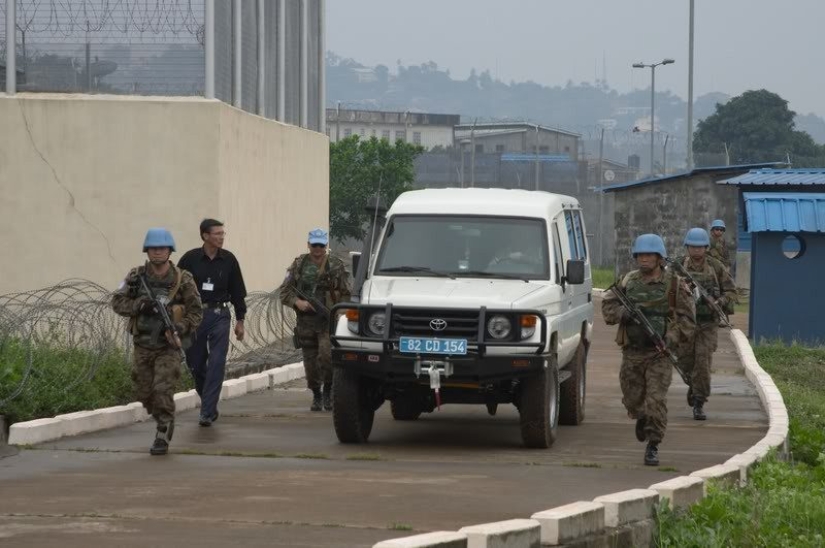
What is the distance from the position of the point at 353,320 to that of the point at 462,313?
2.98 ft

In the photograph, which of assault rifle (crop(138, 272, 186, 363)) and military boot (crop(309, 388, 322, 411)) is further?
military boot (crop(309, 388, 322, 411))

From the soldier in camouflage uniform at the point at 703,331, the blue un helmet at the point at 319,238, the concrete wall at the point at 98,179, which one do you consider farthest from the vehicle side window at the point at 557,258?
Result: the concrete wall at the point at 98,179

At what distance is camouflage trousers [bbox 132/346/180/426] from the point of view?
1295 centimetres

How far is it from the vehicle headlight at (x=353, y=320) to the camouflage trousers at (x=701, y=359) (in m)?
4.50

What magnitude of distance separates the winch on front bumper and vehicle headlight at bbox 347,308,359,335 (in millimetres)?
74

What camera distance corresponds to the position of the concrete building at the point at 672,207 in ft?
156

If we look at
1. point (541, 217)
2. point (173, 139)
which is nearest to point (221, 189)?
point (173, 139)

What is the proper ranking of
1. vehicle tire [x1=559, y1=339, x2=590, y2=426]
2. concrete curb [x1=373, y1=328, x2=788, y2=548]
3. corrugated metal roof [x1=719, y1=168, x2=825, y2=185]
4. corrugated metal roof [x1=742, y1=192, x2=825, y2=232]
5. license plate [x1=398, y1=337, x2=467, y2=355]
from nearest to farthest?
concrete curb [x1=373, y1=328, x2=788, y2=548], license plate [x1=398, y1=337, x2=467, y2=355], vehicle tire [x1=559, y1=339, x2=590, y2=426], corrugated metal roof [x1=742, y1=192, x2=825, y2=232], corrugated metal roof [x1=719, y1=168, x2=825, y2=185]

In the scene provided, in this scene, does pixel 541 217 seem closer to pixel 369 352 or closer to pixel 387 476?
pixel 369 352

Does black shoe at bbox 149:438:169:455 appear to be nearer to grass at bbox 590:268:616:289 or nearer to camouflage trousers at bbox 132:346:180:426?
camouflage trousers at bbox 132:346:180:426

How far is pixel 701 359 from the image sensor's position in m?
16.7

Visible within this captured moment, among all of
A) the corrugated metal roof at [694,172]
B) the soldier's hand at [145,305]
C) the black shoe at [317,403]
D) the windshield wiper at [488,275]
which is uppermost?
the corrugated metal roof at [694,172]

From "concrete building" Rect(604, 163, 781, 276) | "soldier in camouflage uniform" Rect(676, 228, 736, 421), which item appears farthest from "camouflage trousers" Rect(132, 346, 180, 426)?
"concrete building" Rect(604, 163, 781, 276)

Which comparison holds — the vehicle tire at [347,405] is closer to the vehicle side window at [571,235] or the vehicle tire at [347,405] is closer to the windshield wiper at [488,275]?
the windshield wiper at [488,275]
